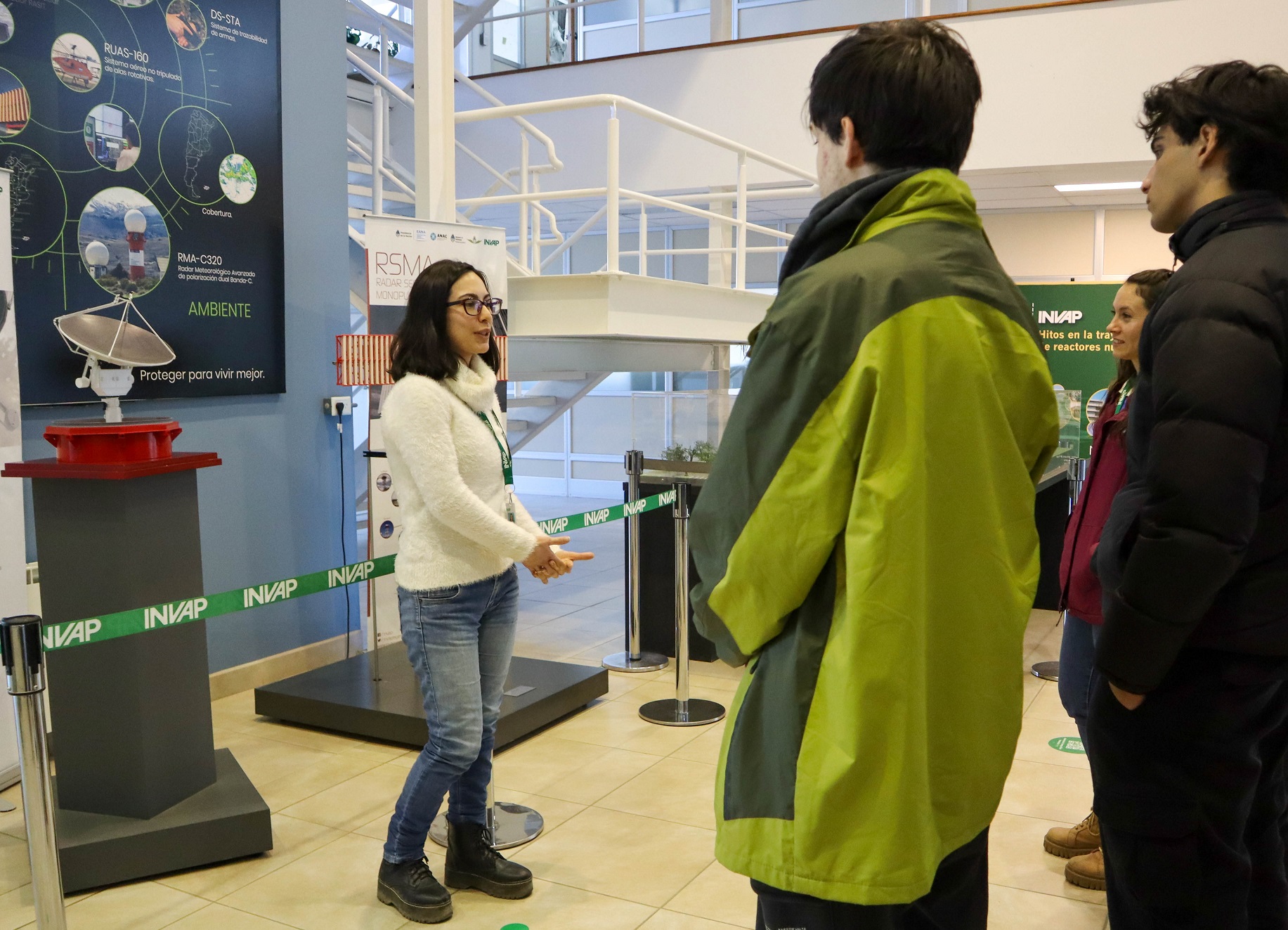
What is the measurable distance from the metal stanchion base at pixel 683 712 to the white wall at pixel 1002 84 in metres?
4.03

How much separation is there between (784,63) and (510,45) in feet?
14.3

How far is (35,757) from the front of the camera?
6.99 feet

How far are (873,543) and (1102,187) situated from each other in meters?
8.55

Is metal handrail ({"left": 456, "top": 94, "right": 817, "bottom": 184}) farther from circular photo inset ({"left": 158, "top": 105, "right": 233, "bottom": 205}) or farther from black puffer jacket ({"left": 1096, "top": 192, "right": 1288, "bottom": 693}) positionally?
black puffer jacket ({"left": 1096, "top": 192, "right": 1288, "bottom": 693})

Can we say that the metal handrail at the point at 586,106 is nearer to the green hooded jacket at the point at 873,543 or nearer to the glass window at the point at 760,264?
the green hooded jacket at the point at 873,543

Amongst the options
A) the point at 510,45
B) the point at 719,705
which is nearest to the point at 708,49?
the point at 510,45

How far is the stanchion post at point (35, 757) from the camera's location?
6.90 feet

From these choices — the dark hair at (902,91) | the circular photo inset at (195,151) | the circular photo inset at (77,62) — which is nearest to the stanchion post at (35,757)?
the dark hair at (902,91)

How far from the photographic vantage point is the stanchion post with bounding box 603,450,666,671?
17.7ft

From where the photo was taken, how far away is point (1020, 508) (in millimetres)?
1410

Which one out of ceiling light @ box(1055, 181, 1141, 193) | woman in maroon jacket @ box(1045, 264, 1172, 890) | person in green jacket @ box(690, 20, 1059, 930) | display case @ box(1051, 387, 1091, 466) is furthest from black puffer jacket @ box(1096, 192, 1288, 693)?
ceiling light @ box(1055, 181, 1141, 193)

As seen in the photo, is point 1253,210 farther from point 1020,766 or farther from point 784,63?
point 784,63

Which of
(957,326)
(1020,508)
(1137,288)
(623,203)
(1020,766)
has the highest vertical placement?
(623,203)

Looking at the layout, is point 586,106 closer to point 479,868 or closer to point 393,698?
point 393,698
